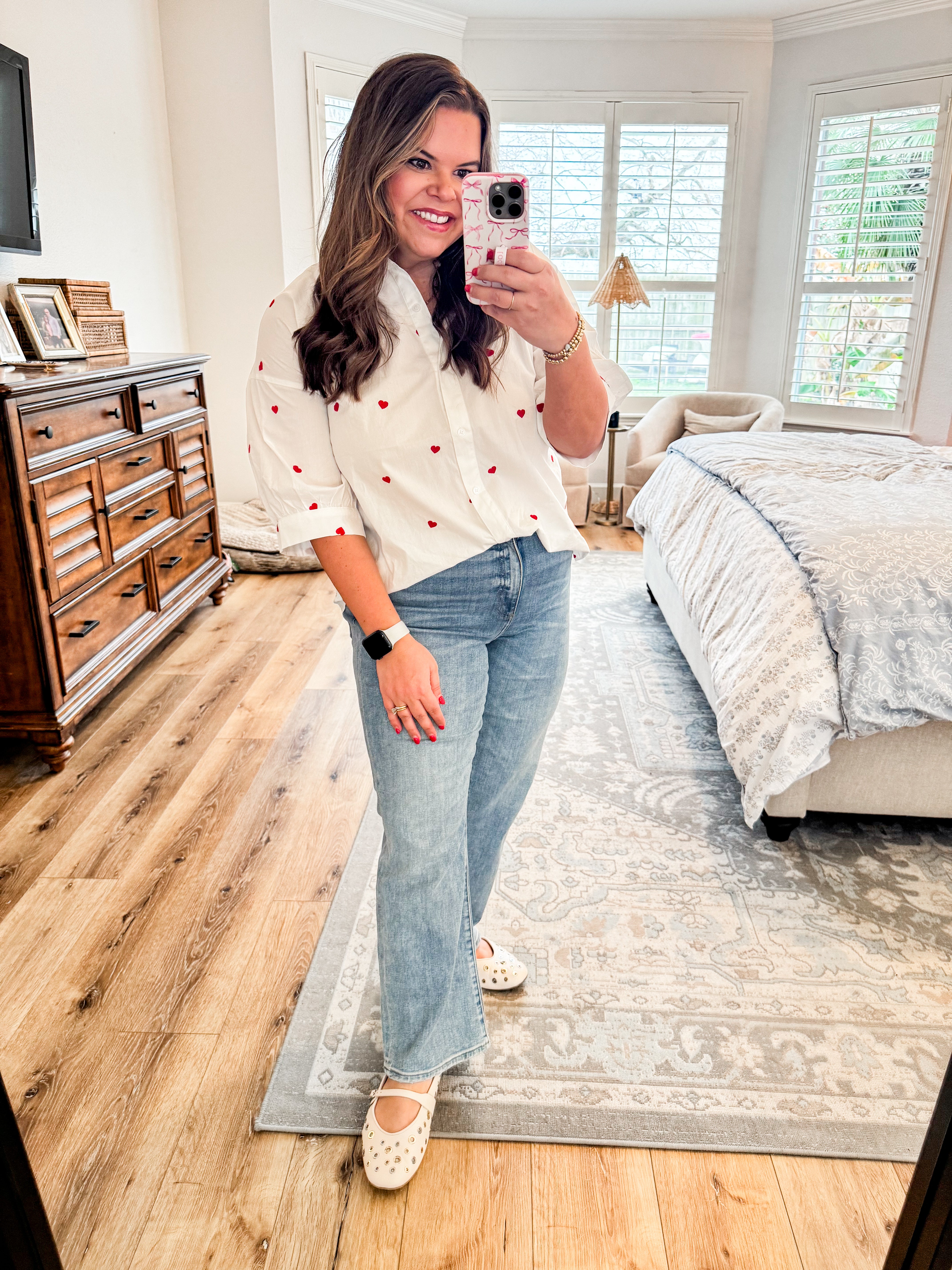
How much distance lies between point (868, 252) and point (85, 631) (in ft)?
15.1

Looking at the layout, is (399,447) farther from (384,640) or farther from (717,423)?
(717,423)

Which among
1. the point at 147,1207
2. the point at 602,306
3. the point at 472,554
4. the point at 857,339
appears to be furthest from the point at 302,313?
the point at 857,339

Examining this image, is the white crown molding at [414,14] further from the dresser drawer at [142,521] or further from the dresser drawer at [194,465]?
the dresser drawer at [142,521]

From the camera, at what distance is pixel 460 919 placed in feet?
3.96

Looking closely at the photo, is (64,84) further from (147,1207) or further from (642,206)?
(147,1207)

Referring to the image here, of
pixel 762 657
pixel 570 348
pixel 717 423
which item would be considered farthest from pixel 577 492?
pixel 570 348

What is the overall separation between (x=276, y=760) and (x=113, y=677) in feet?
1.95

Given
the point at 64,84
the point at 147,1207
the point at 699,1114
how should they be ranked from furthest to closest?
the point at 64,84, the point at 699,1114, the point at 147,1207

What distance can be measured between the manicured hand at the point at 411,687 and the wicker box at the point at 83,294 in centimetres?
253

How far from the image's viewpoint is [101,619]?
8.46 feet

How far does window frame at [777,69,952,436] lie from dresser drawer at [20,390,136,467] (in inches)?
159

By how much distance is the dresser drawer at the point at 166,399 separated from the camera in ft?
9.37

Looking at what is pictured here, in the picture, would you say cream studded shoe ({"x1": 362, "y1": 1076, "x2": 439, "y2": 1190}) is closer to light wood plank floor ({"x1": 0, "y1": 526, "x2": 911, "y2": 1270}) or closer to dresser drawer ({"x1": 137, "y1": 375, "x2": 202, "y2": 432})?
light wood plank floor ({"x1": 0, "y1": 526, "x2": 911, "y2": 1270})

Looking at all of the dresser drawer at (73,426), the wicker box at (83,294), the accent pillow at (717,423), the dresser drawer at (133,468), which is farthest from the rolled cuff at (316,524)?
the accent pillow at (717,423)
